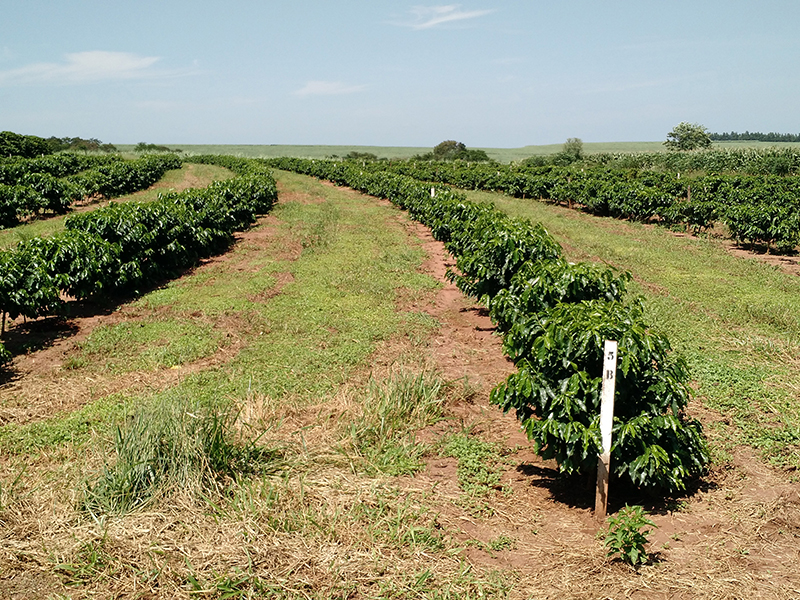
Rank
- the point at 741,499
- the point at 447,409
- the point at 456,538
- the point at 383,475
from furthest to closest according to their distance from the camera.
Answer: the point at 447,409 < the point at 383,475 < the point at 741,499 < the point at 456,538

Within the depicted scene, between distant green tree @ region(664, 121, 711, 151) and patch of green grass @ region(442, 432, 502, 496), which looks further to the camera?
distant green tree @ region(664, 121, 711, 151)

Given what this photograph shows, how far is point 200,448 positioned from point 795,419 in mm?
6234

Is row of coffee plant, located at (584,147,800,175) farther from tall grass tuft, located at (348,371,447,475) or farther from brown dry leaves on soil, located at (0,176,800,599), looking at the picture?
brown dry leaves on soil, located at (0,176,800,599)

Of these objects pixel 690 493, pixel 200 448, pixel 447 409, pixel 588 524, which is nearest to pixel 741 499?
pixel 690 493

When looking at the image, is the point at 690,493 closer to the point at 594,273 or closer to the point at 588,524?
the point at 588,524

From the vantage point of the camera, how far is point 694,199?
71.4 feet

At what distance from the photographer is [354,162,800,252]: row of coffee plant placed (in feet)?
56.1

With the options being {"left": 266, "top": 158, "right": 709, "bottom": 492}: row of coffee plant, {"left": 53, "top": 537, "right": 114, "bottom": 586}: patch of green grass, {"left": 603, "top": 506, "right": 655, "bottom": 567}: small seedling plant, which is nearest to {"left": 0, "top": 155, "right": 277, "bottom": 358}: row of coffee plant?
{"left": 53, "top": 537, "right": 114, "bottom": 586}: patch of green grass

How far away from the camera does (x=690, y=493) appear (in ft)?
17.0

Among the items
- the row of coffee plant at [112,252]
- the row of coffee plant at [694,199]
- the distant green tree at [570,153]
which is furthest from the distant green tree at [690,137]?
the row of coffee plant at [112,252]

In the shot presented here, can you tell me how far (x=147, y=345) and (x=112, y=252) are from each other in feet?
10.9

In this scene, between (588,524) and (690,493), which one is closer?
(588,524)

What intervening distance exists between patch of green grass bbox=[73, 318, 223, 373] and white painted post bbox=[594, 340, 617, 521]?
607cm

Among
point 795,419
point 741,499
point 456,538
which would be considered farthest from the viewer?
point 795,419
